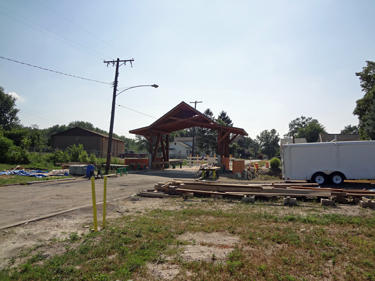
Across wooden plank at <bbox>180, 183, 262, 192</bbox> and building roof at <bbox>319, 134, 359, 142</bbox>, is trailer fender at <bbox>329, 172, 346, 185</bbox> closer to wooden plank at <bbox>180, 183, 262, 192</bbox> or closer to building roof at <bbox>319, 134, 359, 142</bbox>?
wooden plank at <bbox>180, 183, 262, 192</bbox>

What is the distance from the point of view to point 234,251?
14.5ft

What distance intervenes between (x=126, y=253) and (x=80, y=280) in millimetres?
970

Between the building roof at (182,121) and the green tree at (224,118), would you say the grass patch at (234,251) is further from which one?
the green tree at (224,118)

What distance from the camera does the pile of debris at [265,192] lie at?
8.84 meters

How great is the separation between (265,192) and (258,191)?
259mm

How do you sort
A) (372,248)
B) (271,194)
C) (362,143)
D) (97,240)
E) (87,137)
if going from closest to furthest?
(372,248)
(97,240)
(271,194)
(362,143)
(87,137)

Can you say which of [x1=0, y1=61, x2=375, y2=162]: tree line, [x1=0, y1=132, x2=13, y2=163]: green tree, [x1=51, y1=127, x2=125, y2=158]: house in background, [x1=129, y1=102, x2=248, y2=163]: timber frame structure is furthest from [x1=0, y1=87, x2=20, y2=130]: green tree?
[x1=129, y1=102, x2=248, y2=163]: timber frame structure

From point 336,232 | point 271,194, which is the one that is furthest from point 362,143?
point 336,232

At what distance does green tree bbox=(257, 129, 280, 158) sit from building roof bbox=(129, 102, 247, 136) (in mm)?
85641

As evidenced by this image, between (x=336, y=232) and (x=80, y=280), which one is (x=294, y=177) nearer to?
(x=336, y=232)

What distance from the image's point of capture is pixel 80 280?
3.57 meters

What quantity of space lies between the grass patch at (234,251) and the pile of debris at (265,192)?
205 centimetres

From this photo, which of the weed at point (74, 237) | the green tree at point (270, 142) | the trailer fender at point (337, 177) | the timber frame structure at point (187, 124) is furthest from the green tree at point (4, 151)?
the green tree at point (270, 142)

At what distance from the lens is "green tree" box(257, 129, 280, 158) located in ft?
371
